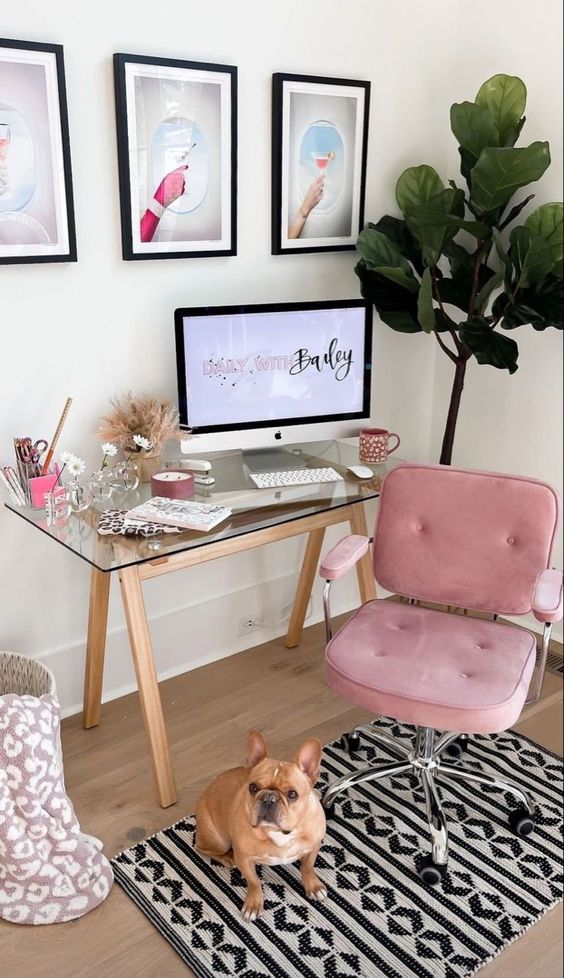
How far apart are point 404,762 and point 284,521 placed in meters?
0.72

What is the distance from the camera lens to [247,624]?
2943mm

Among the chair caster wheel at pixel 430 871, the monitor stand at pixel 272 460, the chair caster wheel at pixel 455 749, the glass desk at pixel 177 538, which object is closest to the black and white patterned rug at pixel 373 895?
the chair caster wheel at pixel 430 871

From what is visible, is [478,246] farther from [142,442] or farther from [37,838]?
[37,838]

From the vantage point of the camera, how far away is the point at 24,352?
7.36ft

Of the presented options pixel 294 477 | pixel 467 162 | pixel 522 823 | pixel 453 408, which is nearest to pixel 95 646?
pixel 294 477

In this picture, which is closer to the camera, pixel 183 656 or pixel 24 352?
pixel 24 352

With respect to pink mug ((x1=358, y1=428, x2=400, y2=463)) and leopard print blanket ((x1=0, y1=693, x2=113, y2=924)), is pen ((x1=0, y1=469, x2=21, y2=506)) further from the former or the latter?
pink mug ((x1=358, y1=428, x2=400, y2=463))

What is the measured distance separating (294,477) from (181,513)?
0.45 meters

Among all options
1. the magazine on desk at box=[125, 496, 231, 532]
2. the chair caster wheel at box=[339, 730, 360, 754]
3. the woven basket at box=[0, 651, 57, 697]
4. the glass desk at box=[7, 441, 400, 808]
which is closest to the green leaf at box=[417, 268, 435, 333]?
the glass desk at box=[7, 441, 400, 808]

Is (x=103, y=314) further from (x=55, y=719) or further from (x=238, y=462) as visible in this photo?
(x=55, y=719)

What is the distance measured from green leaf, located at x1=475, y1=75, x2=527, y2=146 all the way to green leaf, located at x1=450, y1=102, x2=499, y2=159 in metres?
0.02

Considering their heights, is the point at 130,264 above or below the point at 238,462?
above

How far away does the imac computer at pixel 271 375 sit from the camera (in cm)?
240

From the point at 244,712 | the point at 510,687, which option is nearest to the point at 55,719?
the point at 244,712
